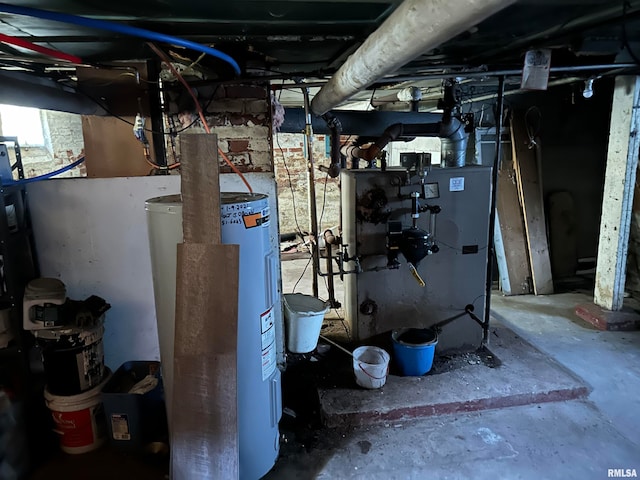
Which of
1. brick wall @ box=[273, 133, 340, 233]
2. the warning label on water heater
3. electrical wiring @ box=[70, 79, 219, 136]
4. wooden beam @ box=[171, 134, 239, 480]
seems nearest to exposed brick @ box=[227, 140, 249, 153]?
electrical wiring @ box=[70, 79, 219, 136]

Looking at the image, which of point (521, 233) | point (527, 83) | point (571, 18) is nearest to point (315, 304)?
point (527, 83)

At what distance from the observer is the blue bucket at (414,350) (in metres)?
2.52

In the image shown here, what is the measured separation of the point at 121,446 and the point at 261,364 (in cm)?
93

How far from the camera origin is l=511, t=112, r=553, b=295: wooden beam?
13.6 feet

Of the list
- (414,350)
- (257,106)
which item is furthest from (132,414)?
(257,106)

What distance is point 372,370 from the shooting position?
2.42 m

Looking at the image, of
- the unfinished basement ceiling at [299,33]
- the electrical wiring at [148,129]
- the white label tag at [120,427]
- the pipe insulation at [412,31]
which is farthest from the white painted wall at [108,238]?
the pipe insulation at [412,31]

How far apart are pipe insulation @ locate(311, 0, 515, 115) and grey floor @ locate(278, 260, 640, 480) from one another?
1773mm

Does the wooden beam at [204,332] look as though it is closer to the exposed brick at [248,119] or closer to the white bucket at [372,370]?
the exposed brick at [248,119]

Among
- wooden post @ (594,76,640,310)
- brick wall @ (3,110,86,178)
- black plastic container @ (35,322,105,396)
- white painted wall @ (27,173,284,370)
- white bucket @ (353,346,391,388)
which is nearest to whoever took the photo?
black plastic container @ (35,322,105,396)

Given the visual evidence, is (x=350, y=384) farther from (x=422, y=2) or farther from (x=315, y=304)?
(x=422, y=2)

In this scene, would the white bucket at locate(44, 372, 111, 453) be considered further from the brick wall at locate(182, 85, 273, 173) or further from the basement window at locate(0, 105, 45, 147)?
the basement window at locate(0, 105, 45, 147)

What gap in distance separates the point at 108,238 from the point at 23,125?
417 centimetres

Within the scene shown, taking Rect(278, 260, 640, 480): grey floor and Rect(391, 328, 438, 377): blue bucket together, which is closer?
Rect(278, 260, 640, 480): grey floor
